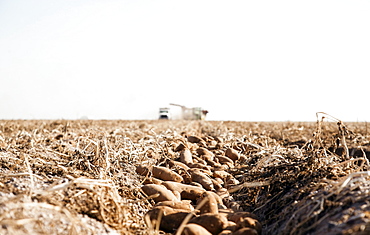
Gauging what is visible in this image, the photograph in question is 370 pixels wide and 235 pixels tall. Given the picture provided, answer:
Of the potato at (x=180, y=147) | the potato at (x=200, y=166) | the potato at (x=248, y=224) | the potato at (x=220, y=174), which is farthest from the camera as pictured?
the potato at (x=180, y=147)

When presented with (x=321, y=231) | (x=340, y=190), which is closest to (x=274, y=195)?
(x=340, y=190)

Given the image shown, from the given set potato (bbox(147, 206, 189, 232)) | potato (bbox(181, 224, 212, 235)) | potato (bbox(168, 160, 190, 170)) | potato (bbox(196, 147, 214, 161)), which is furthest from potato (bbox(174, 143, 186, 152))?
potato (bbox(181, 224, 212, 235))

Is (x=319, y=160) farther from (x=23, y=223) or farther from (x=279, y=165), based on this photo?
(x=23, y=223)

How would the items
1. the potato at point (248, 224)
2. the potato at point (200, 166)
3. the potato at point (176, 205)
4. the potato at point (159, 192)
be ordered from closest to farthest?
the potato at point (248, 224)
the potato at point (176, 205)
the potato at point (159, 192)
the potato at point (200, 166)

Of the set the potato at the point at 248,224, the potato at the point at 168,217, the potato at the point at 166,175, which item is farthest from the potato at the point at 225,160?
the potato at the point at 248,224

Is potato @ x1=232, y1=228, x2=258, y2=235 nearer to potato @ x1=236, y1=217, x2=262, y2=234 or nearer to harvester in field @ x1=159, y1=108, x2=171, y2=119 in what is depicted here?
potato @ x1=236, y1=217, x2=262, y2=234

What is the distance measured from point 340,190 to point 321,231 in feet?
1.24

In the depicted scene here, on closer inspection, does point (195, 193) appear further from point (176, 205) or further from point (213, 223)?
point (213, 223)

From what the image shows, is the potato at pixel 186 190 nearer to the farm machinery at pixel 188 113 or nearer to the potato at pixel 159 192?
the potato at pixel 159 192

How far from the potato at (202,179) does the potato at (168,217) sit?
90 centimetres

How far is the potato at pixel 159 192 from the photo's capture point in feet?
8.97

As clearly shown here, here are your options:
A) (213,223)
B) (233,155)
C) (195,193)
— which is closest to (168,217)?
(213,223)

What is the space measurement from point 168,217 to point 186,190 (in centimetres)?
63

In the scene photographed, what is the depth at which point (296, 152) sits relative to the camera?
11.0 feet
